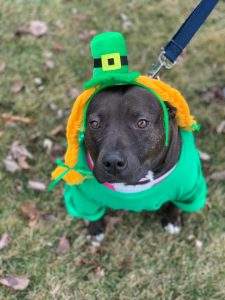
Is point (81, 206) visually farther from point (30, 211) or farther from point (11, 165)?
point (11, 165)

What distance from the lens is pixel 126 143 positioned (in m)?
2.88

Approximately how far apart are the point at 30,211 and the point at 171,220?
3.18 ft

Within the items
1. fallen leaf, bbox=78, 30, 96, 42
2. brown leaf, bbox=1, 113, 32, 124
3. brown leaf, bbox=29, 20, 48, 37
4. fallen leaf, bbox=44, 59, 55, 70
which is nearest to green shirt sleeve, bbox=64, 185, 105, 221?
brown leaf, bbox=1, 113, 32, 124

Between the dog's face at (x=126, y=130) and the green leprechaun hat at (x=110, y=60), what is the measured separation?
0.44 feet

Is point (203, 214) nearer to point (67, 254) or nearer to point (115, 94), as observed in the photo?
point (67, 254)

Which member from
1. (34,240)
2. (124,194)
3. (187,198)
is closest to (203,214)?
(187,198)

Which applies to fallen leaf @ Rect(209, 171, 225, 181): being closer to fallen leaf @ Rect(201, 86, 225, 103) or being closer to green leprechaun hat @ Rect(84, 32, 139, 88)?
fallen leaf @ Rect(201, 86, 225, 103)

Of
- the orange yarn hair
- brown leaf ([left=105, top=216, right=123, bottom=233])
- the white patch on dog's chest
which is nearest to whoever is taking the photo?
the orange yarn hair

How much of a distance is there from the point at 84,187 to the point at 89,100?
598 millimetres

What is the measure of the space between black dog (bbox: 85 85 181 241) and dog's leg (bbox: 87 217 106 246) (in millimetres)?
771

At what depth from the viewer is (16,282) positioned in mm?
3562

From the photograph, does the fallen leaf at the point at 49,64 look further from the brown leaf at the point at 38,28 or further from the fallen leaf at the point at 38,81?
the brown leaf at the point at 38,28

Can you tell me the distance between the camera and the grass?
3586 millimetres

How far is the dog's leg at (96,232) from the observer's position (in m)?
3.75
